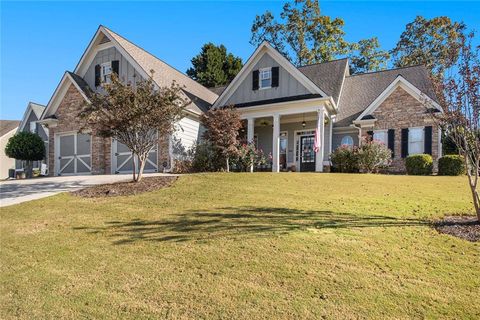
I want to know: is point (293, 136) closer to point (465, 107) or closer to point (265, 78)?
point (265, 78)

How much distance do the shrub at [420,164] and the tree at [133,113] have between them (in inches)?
466

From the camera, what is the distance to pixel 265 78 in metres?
19.2

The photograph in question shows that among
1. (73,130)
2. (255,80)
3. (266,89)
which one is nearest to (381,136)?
(266,89)

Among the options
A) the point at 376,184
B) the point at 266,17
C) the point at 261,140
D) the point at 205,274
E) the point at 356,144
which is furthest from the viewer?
the point at 266,17

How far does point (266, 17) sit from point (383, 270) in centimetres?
3735

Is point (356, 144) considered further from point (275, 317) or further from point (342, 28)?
point (342, 28)

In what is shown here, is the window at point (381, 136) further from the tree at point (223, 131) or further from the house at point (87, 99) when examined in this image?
the house at point (87, 99)

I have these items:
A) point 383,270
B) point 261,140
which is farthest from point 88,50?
point 383,270

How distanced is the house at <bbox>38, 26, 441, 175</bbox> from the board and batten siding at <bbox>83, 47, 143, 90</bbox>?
0.06m

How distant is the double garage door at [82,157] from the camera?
18234 millimetres

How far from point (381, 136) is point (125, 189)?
14.3 metres

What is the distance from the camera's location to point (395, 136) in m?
18.6

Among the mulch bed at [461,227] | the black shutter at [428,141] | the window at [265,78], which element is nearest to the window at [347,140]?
the black shutter at [428,141]

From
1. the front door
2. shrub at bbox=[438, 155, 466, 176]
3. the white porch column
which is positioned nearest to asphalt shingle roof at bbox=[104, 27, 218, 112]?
the white porch column
